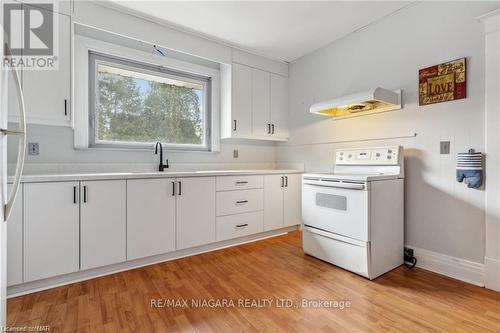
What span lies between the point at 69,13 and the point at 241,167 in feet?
8.19

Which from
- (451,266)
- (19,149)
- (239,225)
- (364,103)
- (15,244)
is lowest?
(451,266)

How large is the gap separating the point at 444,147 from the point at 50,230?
10.9 feet

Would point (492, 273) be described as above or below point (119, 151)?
below

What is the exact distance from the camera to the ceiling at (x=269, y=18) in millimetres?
2352

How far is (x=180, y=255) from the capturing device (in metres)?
2.55

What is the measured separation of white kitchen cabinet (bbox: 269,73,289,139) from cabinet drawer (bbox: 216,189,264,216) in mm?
1090

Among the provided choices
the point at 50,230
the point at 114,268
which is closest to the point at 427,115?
the point at 114,268

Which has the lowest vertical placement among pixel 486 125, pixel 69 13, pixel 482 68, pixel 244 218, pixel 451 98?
pixel 244 218

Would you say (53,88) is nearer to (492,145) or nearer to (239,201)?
(239,201)

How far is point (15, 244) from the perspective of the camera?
1.75m

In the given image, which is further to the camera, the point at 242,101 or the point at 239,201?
the point at 242,101

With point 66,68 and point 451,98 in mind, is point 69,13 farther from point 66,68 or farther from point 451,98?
point 451,98

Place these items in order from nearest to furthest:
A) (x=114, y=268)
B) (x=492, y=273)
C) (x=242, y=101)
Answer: (x=492, y=273) → (x=114, y=268) → (x=242, y=101)

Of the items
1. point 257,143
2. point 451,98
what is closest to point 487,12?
point 451,98
